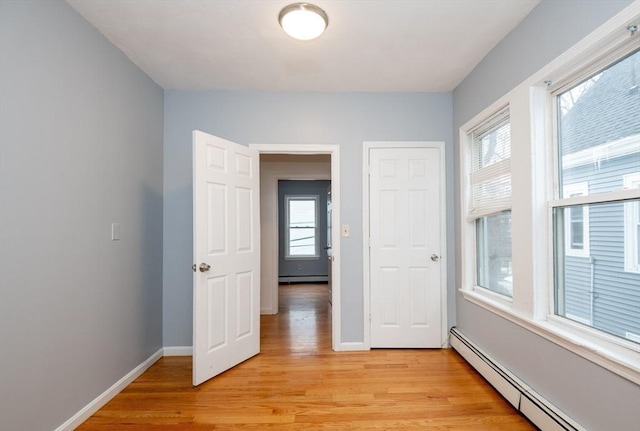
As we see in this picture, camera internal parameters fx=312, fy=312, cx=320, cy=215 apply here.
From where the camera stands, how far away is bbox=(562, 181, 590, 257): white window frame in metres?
1.72

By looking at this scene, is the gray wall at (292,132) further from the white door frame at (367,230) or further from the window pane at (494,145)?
the window pane at (494,145)

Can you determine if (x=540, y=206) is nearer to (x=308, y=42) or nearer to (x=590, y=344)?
(x=590, y=344)

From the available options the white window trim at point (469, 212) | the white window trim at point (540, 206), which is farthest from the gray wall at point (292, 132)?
the white window trim at point (540, 206)

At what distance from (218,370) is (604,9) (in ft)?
11.1

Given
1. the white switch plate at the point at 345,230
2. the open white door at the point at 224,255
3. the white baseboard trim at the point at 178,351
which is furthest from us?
the white switch plate at the point at 345,230

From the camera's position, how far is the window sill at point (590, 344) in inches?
55.7

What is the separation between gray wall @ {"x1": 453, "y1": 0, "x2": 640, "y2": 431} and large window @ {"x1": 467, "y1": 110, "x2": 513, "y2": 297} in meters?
0.23

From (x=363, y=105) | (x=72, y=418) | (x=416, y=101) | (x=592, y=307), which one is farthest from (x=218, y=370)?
(x=416, y=101)

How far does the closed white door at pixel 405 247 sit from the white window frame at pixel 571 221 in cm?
136

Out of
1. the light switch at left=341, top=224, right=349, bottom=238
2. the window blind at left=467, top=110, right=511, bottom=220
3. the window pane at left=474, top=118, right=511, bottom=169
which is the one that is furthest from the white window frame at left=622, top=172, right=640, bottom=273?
the light switch at left=341, top=224, right=349, bottom=238

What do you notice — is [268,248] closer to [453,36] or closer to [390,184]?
[390,184]

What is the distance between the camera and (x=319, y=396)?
2.29 m

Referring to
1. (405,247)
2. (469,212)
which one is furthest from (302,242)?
(469,212)

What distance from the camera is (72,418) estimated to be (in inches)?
76.0
